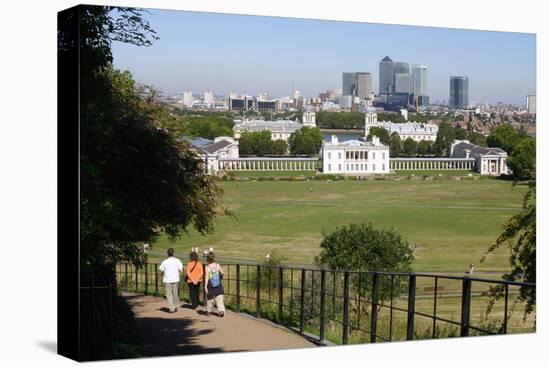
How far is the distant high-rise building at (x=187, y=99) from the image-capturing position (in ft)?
39.4

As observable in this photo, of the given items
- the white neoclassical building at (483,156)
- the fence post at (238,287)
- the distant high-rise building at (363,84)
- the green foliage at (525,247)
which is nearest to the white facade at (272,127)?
the distant high-rise building at (363,84)

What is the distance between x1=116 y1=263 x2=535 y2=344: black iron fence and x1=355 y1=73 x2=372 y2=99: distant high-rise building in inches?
80.5

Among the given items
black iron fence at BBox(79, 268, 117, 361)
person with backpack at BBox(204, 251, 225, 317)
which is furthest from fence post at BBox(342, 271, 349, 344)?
black iron fence at BBox(79, 268, 117, 361)

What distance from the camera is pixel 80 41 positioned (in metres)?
10.9

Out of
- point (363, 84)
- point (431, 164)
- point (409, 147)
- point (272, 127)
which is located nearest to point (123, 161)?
point (272, 127)

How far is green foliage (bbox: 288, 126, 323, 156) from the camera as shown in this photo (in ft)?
42.5

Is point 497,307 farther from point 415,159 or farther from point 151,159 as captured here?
point 151,159

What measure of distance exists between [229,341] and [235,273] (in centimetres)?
91

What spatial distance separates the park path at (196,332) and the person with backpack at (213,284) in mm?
117

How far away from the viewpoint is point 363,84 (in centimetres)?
1303

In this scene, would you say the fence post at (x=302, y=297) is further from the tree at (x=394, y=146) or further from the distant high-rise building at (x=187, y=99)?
the distant high-rise building at (x=187, y=99)

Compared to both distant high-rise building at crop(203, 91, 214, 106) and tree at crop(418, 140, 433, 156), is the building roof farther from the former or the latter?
distant high-rise building at crop(203, 91, 214, 106)

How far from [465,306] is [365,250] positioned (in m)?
1.29

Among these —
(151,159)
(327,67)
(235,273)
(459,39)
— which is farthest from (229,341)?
(459,39)
